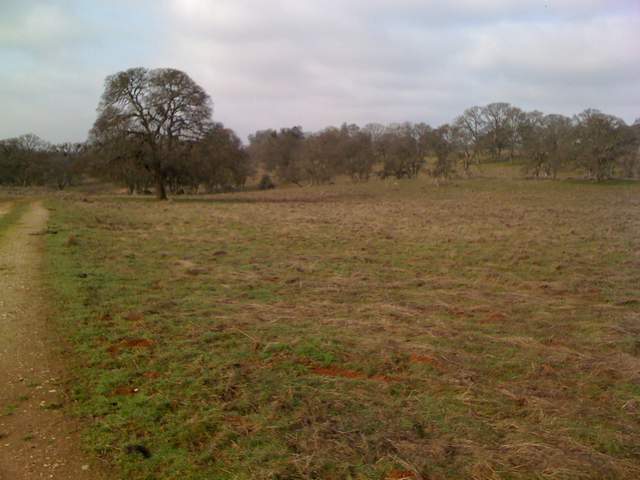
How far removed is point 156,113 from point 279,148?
123ft

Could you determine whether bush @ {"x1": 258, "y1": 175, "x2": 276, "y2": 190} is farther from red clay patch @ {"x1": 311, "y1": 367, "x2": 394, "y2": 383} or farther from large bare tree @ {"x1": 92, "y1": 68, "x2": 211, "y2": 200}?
red clay patch @ {"x1": 311, "y1": 367, "x2": 394, "y2": 383}

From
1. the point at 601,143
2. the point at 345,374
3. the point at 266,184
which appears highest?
the point at 601,143

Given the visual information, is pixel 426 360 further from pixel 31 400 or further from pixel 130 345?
pixel 31 400

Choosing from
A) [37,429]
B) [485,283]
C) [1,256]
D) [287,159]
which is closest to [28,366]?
[37,429]

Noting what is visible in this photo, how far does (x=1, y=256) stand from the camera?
38.8 ft

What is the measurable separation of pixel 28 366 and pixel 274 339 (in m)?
2.97

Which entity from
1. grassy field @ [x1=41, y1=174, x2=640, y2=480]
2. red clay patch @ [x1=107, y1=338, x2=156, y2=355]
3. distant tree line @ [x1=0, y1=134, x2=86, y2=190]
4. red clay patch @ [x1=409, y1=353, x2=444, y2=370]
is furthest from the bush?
red clay patch @ [x1=409, y1=353, x2=444, y2=370]

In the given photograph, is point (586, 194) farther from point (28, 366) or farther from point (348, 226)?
point (28, 366)

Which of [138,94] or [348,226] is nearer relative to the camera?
[348,226]

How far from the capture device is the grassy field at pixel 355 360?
415 centimetres

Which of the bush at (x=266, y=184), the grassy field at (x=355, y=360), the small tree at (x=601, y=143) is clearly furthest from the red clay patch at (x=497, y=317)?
the bush at (x=266, y=184)

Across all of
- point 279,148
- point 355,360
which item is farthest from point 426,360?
point 279,148

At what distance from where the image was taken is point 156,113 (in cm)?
3562

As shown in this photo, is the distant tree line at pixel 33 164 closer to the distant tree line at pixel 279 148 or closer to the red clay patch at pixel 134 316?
the distant tree line at pixel 279 148
